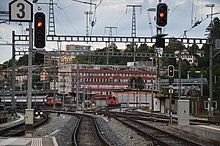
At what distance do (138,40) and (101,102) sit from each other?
298 feet

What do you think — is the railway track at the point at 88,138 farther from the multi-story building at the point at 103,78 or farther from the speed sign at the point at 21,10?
the multi-story building at the point at 103,78

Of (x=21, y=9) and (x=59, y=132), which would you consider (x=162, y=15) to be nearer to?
(x=21, y=9)

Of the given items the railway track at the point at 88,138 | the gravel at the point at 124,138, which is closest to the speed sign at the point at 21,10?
the railway track at the point at 88,138

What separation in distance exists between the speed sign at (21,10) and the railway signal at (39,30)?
18.1 inches

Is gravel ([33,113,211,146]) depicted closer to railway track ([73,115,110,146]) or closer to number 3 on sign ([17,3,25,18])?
railway track ([73,115,110,146])

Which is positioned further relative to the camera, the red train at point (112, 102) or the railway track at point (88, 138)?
the red train at point (112, 102)

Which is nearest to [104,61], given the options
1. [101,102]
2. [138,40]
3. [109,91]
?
[109,91]

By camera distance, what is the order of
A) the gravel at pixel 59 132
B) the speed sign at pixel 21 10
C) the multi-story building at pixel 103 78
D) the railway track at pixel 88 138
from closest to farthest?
the speed sign at pixel 21 10
the railway track at pixel 88 138
the gravel at pixel 59 132
the multi-story building at pixel 103 78

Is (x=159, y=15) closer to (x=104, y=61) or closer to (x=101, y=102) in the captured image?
(x=101, y=102)

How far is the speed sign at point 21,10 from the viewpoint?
2052 cm

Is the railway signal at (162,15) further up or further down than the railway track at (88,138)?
further up

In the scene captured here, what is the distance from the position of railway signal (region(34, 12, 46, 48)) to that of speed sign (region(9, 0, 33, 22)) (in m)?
0.46

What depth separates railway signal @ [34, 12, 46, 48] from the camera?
2058 centimetres

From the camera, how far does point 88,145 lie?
71.9 ft
